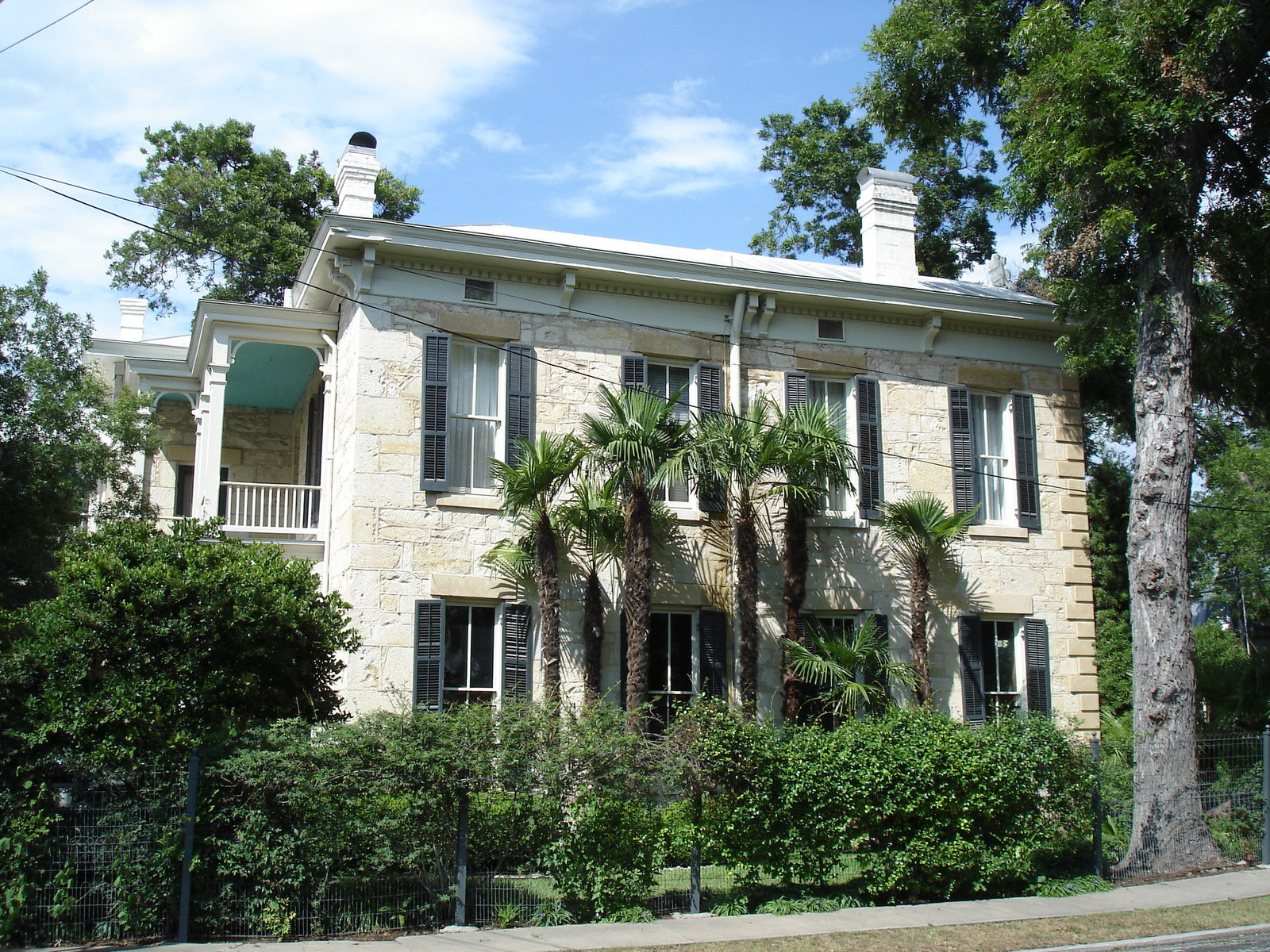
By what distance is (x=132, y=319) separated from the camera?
77.7 ft

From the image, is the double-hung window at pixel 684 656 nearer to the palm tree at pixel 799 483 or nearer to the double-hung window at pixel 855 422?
the palm tree at pixel 799 483

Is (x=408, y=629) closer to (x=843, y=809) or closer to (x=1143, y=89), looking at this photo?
(x=843, y=809)

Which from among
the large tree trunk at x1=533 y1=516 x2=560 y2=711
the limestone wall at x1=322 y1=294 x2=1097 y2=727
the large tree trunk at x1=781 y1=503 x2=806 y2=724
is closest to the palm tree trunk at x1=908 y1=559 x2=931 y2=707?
the limestone wall at x1=322 y1=294 x2=1097 y2=727

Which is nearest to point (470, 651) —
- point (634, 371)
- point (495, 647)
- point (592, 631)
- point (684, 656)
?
point (495, 647)

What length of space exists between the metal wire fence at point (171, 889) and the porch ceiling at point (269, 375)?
8405mm

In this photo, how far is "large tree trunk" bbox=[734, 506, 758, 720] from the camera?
14711 mm

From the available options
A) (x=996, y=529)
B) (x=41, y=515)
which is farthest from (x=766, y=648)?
(x=41, y=515)

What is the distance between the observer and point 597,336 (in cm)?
1550

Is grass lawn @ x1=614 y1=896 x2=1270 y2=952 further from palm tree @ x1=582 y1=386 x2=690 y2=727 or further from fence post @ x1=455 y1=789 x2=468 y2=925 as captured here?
palm tree @ x1=582 y1=386 x2=690 y2=727

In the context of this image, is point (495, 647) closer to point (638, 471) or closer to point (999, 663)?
point (638, 471)

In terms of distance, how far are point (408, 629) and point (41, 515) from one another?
6451 millimetres

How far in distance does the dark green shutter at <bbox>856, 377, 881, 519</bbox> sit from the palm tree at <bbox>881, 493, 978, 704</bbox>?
0.77 ft

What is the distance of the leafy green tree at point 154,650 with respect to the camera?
870 cm

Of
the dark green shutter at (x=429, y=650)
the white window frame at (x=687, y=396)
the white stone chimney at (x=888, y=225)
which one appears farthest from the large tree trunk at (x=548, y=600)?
the white stone chimney at (x=888, y=225)
